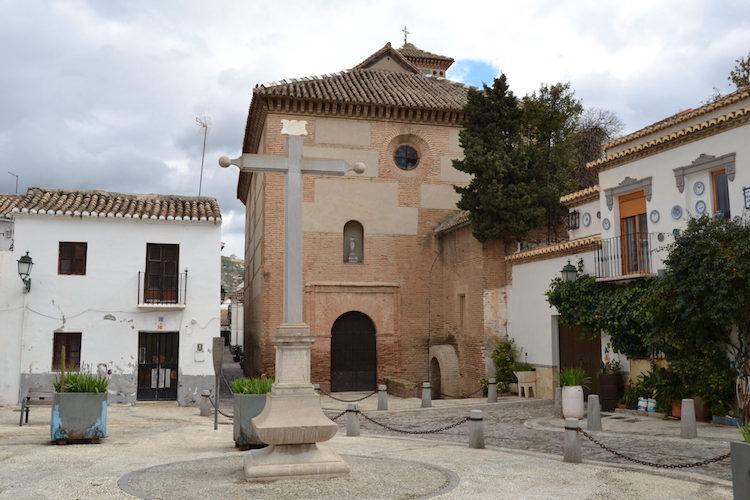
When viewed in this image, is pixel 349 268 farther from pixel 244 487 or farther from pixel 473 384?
pixel 244 487

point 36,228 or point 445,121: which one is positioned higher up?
point 445,121

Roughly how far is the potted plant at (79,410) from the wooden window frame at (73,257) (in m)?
7.55

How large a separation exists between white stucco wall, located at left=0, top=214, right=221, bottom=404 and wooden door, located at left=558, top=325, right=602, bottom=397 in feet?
31.2

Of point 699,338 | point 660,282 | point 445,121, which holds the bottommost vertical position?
point 699,338

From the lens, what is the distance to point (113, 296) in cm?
1819

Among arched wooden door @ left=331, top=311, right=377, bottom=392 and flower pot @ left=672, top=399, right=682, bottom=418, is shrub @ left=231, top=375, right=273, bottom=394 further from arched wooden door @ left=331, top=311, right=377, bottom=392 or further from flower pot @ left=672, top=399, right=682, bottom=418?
arched wooden door @ left=331, top=311, right=377, bottom=392

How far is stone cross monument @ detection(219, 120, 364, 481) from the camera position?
25.1 ft

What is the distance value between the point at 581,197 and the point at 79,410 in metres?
13.9

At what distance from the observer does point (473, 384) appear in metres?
21.1

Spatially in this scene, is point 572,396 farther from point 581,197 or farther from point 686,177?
point 581,197

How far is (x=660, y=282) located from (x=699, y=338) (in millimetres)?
1303

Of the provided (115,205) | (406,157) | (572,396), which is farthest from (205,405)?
(406,157)

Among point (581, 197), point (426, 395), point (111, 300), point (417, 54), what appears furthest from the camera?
point (417, 54)

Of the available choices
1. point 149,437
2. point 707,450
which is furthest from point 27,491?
point 707,450
